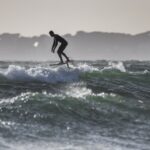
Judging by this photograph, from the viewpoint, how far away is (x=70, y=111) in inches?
850

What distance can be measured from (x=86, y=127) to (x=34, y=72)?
1232 centimetres

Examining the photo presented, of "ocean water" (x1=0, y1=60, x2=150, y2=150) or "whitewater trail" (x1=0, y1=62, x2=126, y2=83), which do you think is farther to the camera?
"whitewater trail" (x1=0, y1=62, x2=126, y2=83)

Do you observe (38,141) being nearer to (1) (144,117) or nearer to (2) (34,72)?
(1) (144,117)

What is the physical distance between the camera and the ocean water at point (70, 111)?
56.1ft

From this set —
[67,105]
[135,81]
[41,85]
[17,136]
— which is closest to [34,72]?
[41,85]

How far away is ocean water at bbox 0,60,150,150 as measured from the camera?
17.1 meters

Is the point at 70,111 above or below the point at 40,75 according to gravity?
below

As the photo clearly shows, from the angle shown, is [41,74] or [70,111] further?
[41,74]

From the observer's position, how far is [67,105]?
73.4 ft

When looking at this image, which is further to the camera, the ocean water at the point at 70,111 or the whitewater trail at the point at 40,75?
the whitewater trail at the point at 40,75

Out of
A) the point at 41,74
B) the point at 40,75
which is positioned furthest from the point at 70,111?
the point at 41,74

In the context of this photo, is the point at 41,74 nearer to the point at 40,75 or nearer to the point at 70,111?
the point at 40,75

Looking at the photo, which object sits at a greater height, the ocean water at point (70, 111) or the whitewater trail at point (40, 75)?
the whitewater trail at point (40, 75)

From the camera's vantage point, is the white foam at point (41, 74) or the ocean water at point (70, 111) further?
the white foam at point (41, 74)
